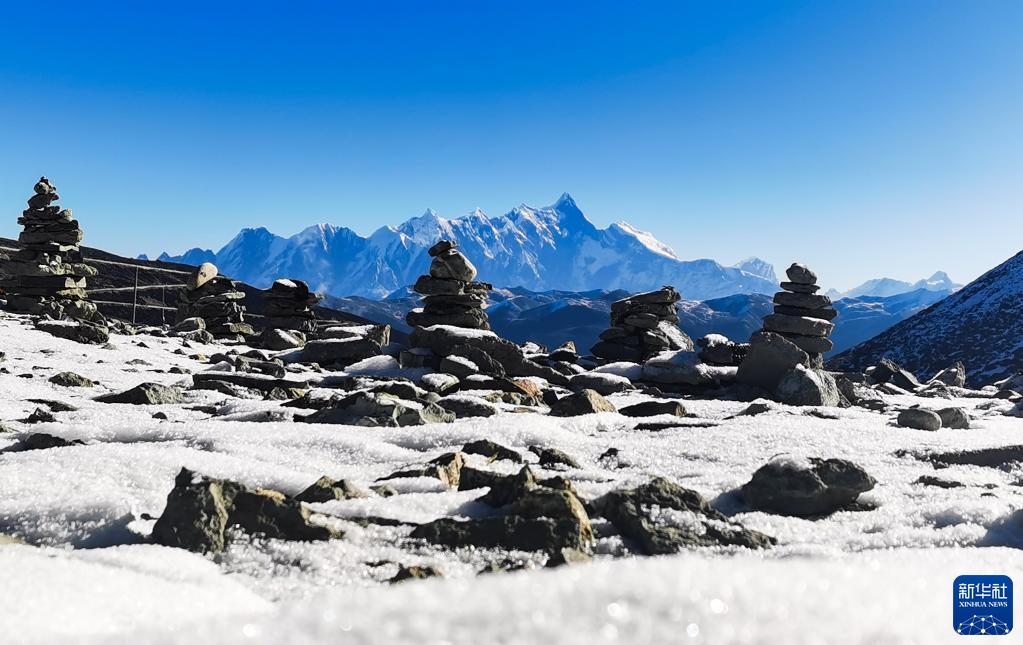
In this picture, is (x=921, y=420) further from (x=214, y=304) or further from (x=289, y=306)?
(x=214, y=304)

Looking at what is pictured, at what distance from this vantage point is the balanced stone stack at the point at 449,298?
52.0 feet

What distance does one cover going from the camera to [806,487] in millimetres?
3744

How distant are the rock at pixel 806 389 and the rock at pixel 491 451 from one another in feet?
18.8

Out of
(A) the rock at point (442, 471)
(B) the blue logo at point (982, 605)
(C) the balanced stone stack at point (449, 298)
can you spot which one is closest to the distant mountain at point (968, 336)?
(C) the balanced stone stack at point (449, 298)

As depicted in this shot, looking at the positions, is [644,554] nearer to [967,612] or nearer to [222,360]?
[967,612]

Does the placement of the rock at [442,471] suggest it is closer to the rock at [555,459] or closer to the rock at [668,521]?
the rock at [555,459]

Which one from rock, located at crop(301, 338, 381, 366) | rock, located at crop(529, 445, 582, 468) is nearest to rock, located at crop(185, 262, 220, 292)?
rock, located at crop(301, 338, 381, 366)

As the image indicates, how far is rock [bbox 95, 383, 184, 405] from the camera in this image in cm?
673

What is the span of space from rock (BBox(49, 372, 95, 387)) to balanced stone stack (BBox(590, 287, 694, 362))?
11.6m

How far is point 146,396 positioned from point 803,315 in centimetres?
1595

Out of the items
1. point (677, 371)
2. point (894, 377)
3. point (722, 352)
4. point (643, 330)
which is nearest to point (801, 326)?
point (894, 377)

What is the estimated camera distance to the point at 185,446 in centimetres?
455

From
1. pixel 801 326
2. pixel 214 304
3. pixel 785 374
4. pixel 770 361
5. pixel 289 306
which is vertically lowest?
pixel 785 374

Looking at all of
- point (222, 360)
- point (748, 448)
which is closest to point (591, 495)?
point (748, 448)
